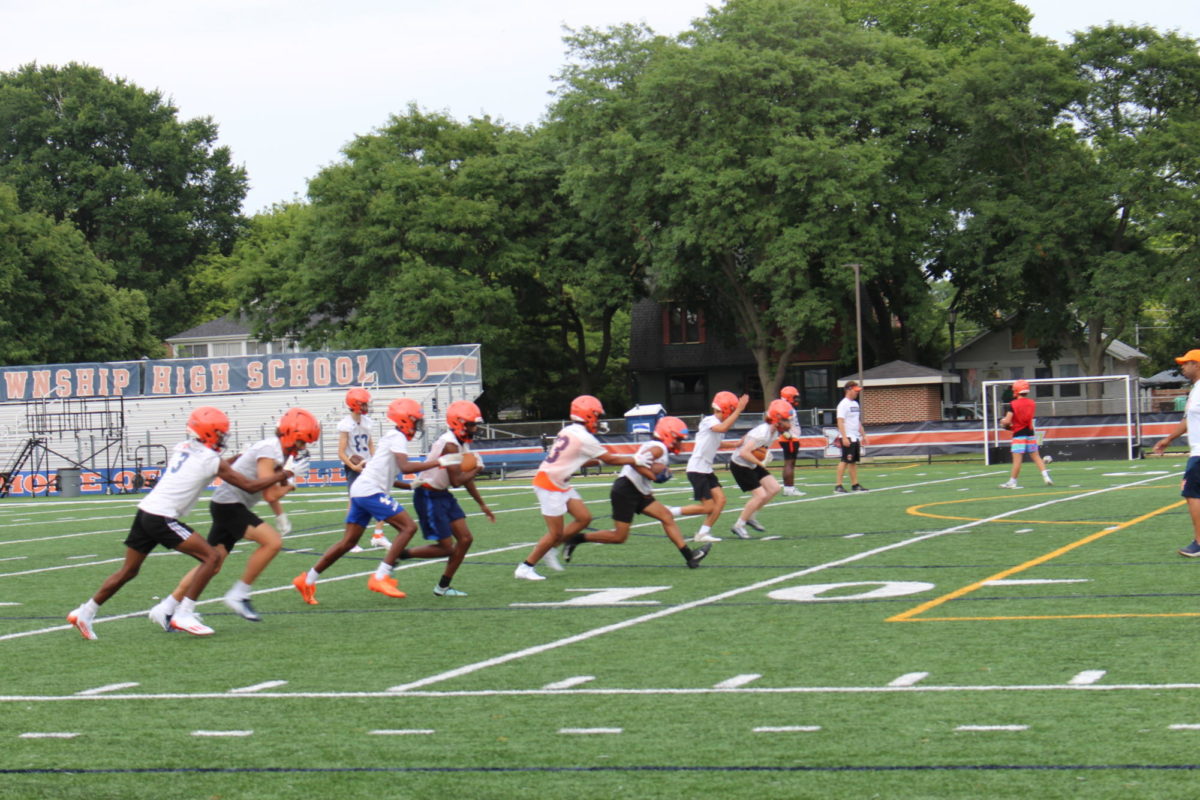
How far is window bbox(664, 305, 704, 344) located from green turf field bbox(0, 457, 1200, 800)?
50597 mm

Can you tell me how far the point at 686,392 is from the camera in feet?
224

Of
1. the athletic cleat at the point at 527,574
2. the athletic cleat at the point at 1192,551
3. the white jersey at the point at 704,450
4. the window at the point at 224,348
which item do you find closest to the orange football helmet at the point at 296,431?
the athletic cleat at the point at 527,574

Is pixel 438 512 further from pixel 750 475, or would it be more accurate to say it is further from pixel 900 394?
pixel 900 394

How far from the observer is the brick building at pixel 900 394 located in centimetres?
5419

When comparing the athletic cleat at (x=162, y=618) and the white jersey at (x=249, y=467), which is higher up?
the white jersey at (x=249, y=467)

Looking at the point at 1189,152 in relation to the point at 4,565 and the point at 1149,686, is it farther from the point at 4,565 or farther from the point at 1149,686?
the point at 1149,686

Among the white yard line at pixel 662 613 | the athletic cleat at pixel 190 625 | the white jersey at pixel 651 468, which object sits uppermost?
the white jersey at pixel 651 468

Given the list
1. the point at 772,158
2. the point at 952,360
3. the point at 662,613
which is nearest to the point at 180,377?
the point at 772,158

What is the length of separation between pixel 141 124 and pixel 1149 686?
8017 centimetres

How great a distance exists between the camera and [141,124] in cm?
8062

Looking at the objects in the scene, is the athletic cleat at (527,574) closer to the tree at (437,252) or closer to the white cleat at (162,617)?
the white cleat at (162,617)

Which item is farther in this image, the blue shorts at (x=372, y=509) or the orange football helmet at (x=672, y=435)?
the orange football helmet at (x=672, y=435)

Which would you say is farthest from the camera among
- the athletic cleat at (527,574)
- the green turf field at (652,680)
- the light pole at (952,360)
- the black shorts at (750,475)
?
the light pole at (952,360)

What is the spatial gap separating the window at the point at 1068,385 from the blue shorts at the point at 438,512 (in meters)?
49.2
